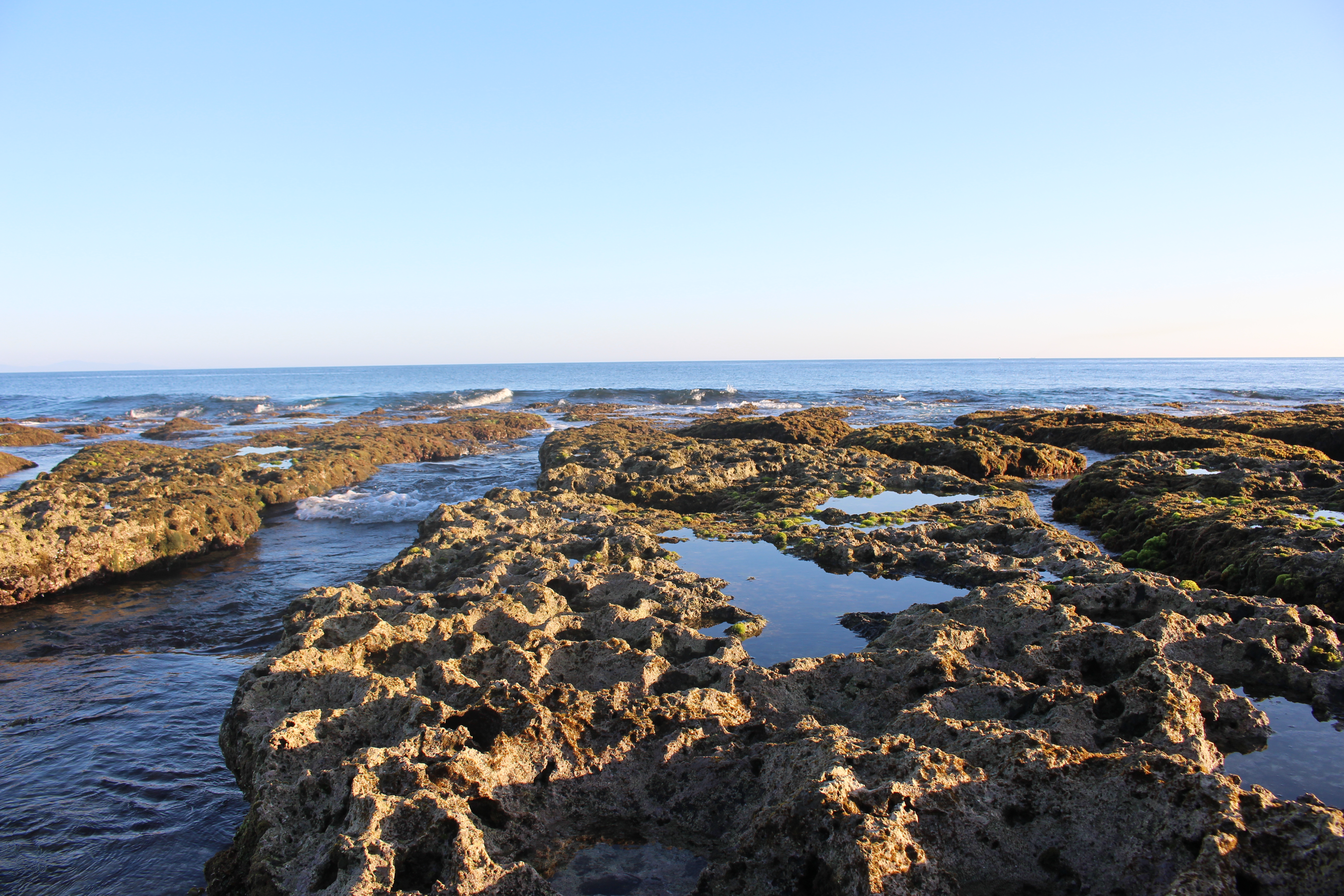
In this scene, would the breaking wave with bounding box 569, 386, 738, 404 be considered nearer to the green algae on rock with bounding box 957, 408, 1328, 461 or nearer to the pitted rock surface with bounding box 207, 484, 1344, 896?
the green algae on rock with bounding box 957, 408, 1328, 461

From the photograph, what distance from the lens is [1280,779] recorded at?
4.28 metres

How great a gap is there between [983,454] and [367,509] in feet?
45.2

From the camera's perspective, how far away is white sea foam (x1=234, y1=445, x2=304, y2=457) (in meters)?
23.1

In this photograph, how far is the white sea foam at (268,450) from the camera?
23.1 metres

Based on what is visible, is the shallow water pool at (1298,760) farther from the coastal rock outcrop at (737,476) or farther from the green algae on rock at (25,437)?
the green algae on rock at (25,437)

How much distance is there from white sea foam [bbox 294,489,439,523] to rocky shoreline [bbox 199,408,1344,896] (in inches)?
235

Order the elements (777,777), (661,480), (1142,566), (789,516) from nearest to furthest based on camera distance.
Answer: (777,777)
(1142,566)
(789,516)
(661,480)

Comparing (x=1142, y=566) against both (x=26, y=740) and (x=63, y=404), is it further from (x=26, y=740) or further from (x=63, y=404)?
(x=63, y=404)

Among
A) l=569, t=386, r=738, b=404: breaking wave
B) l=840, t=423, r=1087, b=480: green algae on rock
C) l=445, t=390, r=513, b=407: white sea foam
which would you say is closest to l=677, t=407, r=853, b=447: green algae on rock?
l=840, t=423, r=1087, b=480: green algae on rock

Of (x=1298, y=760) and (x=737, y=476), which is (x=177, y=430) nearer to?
(x=737, y=476)

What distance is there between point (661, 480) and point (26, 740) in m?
9.54

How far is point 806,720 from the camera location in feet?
14.9

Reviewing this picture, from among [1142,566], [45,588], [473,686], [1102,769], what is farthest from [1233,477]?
[45,588]

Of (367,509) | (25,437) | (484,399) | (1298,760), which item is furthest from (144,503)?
(484,399)
